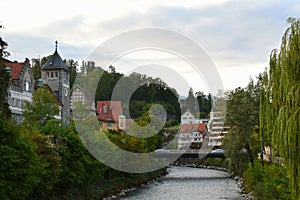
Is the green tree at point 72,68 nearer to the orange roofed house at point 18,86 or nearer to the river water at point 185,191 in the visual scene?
the orange roofed house at point 18,86

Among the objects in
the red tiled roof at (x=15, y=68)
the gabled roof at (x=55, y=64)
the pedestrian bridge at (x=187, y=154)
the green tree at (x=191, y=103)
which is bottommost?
the pedestrian bridge at (x=187, y=154)

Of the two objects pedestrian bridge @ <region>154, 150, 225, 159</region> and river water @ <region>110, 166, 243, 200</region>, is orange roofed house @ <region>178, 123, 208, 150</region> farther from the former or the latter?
river water @ <region>110, 166, 243, 200</region>

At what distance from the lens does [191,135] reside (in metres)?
75.1

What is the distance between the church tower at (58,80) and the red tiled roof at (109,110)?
5959 mm

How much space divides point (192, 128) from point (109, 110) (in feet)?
50.3

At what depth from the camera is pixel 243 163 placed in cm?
4275

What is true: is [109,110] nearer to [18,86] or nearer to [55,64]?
[55,64]

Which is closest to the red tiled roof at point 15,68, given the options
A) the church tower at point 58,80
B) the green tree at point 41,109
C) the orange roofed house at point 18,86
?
the orange roofed house at point 18,86

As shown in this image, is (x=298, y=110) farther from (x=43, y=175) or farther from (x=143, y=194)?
(x=143, y=194)

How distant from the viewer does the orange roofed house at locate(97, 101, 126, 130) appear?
6003cm

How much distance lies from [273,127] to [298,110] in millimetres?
1285

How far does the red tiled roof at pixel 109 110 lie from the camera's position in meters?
60.2

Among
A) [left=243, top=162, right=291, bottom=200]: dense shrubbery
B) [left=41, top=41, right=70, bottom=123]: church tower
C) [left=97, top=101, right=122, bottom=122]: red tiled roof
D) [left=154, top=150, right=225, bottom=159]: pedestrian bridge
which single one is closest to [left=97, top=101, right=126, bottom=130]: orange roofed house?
[left=97, top=101, right=122, bottom=122]: red tiled roof

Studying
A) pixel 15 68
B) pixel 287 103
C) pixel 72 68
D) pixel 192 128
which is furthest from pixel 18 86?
pixel 72 68
